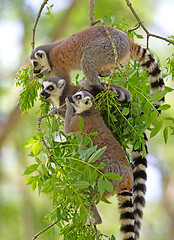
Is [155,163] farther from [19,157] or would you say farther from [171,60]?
[171,60]

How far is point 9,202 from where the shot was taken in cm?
1123

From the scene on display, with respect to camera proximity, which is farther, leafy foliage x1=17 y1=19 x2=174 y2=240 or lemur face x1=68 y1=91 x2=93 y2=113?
lemur face x1=68 y1=91 x2=93 y2=113

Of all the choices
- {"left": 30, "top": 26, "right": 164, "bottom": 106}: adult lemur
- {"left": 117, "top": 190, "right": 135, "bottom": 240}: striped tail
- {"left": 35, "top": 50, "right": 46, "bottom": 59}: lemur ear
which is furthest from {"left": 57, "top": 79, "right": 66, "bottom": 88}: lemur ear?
{"left": 117, "top": 190, "right": 135, "bottom": 240}: striped tail

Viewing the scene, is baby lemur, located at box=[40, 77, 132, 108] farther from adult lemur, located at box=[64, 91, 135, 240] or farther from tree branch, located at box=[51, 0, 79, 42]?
tree branch, located at box=[51, 0, 79, 42]

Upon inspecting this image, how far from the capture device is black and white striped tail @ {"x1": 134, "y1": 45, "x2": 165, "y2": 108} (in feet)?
9.70

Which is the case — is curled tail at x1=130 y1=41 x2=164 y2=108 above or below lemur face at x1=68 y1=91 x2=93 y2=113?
above

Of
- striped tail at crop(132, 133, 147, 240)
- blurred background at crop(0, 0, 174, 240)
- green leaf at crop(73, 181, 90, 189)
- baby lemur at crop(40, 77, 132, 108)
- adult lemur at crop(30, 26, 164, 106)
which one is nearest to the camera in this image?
green leaf at crop(73, 181, 90, 189)

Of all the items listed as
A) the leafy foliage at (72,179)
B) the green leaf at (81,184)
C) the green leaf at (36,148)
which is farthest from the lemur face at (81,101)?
the green leaf at (81,184)

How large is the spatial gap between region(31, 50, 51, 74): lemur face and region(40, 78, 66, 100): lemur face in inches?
9.2

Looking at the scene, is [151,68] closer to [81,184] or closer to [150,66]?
[150,66]

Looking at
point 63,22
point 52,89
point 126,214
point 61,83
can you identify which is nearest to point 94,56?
point 61,83

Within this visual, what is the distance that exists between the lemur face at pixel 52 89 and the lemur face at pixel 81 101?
25cm

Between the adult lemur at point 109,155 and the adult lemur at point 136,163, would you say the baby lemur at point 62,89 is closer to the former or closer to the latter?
the adult lemur at point 136,163

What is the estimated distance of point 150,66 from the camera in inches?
120
